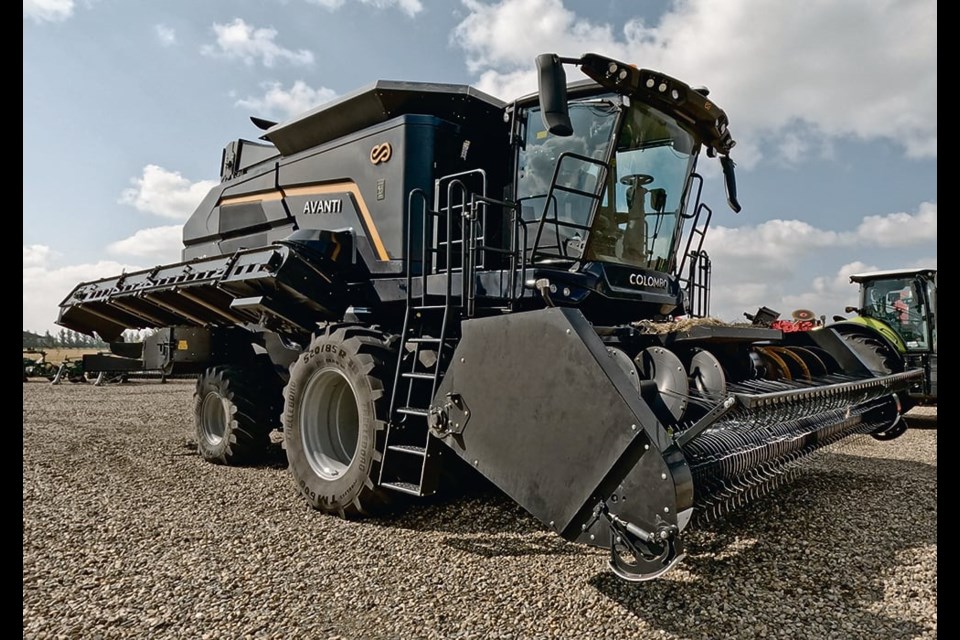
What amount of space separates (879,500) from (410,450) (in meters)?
3.82

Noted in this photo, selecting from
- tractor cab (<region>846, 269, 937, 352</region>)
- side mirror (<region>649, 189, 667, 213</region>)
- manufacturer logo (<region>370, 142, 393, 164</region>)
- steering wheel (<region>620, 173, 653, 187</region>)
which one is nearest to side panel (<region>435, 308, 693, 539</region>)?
steering wheel (<region>620, 173, 653, 187</region>)

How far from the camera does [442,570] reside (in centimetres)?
348

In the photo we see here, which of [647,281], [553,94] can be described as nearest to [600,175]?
[647,281]

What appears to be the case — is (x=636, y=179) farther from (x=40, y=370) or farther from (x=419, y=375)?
(x=40, y=370)

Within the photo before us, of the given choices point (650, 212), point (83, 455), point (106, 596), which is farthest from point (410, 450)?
point (83, 455)

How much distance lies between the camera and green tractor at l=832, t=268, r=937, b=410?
33.7 ft

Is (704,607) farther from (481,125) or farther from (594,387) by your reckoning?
(481,125)

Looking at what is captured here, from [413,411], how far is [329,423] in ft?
4.37

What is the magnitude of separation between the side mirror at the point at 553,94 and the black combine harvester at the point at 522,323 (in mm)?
13

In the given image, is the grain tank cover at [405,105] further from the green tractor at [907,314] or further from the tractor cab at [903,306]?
the tractor cab at [903,306]

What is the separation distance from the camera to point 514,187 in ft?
16.5

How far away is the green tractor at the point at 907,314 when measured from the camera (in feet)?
33.7

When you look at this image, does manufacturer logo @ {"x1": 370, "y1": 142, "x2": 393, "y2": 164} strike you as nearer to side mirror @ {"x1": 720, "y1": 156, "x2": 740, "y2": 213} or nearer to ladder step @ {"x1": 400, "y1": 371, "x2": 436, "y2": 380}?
ladder step @ {"x1": 400, "y1": 371, "x2": 436, "y2": 380}

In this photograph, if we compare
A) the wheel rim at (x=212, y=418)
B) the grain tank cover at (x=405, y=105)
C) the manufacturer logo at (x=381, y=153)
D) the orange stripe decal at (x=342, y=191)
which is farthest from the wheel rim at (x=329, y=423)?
the wheel rim at (x=212, y=418)
